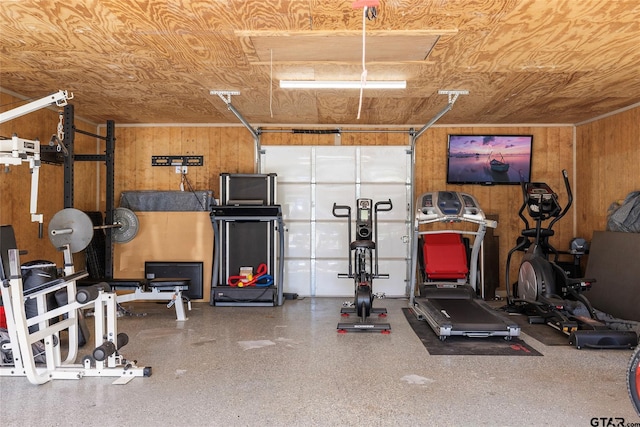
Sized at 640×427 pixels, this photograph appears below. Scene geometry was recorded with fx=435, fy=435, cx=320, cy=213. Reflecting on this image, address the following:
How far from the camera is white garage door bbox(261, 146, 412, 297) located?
7266mm

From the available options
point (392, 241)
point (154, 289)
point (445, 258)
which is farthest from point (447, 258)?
point (154, 289)

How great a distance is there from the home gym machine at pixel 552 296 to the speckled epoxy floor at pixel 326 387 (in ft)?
0.52

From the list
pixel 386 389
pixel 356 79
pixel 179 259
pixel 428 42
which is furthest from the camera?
pixel 179 259

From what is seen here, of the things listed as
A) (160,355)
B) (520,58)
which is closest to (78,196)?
(160,355)

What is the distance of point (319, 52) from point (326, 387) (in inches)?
112

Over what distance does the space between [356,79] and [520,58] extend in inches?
65.1

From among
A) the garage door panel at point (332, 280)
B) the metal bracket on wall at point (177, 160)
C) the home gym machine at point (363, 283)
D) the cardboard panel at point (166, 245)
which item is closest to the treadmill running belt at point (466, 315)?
the home gym machine at point (363, 283)

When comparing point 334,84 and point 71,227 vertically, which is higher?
point 334,84

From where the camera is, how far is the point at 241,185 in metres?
6.78

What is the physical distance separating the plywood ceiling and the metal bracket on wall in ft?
4.17

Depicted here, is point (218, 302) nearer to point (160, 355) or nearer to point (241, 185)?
point (241, 185)

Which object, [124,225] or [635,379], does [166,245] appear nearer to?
[124,225]

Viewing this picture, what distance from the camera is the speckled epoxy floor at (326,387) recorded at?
9.46ft

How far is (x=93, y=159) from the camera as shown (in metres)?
5.80
